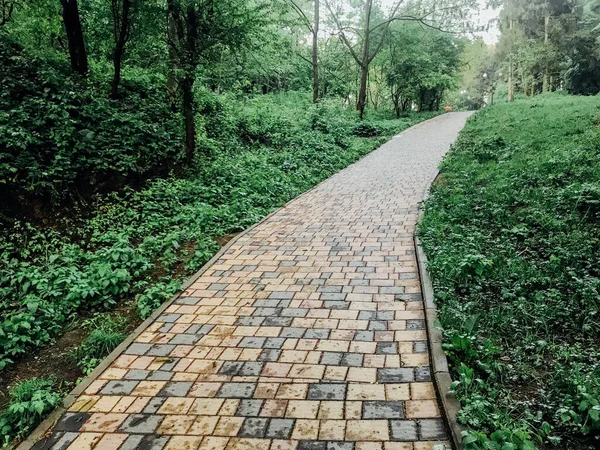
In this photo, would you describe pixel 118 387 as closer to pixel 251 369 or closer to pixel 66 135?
pixel 251 369

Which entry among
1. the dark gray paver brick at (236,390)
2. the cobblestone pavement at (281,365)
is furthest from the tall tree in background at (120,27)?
the dark gray paver brick at (236,390)

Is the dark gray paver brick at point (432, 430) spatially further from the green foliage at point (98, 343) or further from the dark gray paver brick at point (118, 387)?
the green foliage at point (98, 343)

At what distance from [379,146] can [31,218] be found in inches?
506

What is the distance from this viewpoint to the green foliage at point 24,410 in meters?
2.91

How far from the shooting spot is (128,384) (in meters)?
3.29

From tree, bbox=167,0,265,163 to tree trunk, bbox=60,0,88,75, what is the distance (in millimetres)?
2067

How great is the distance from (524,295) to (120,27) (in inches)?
369

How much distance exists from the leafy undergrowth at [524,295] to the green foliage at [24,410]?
116 inches

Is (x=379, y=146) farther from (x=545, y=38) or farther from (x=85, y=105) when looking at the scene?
(x=545, y=38)

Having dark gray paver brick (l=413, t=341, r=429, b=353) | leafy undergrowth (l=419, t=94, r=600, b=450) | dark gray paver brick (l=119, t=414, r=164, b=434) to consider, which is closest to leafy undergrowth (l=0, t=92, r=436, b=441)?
dark gray paver brick (l=119, t=414, r=164, b=434)

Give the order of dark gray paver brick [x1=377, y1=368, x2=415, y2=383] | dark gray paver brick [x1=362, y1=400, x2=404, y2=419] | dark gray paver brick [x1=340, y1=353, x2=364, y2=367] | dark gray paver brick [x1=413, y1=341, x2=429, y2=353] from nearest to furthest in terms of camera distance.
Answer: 1. dark gray paver brick [x1=362, y1=400, x2=404, y2=419]
2. dark gray paver brick [x1=377, y1=368, x2=415, y2=383]
3. dark gray paver brick [x1=340, y1=353, x2=364, y2=367]
4. dark gray paver brick [x1=413, y1=341, x2=429, y2=353]

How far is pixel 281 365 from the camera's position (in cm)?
337

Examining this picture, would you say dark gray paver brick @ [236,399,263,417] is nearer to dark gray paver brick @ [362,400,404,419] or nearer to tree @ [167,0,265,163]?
dark gray paver brick @ [362,400,404,419]

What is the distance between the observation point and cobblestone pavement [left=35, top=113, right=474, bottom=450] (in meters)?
2.69
